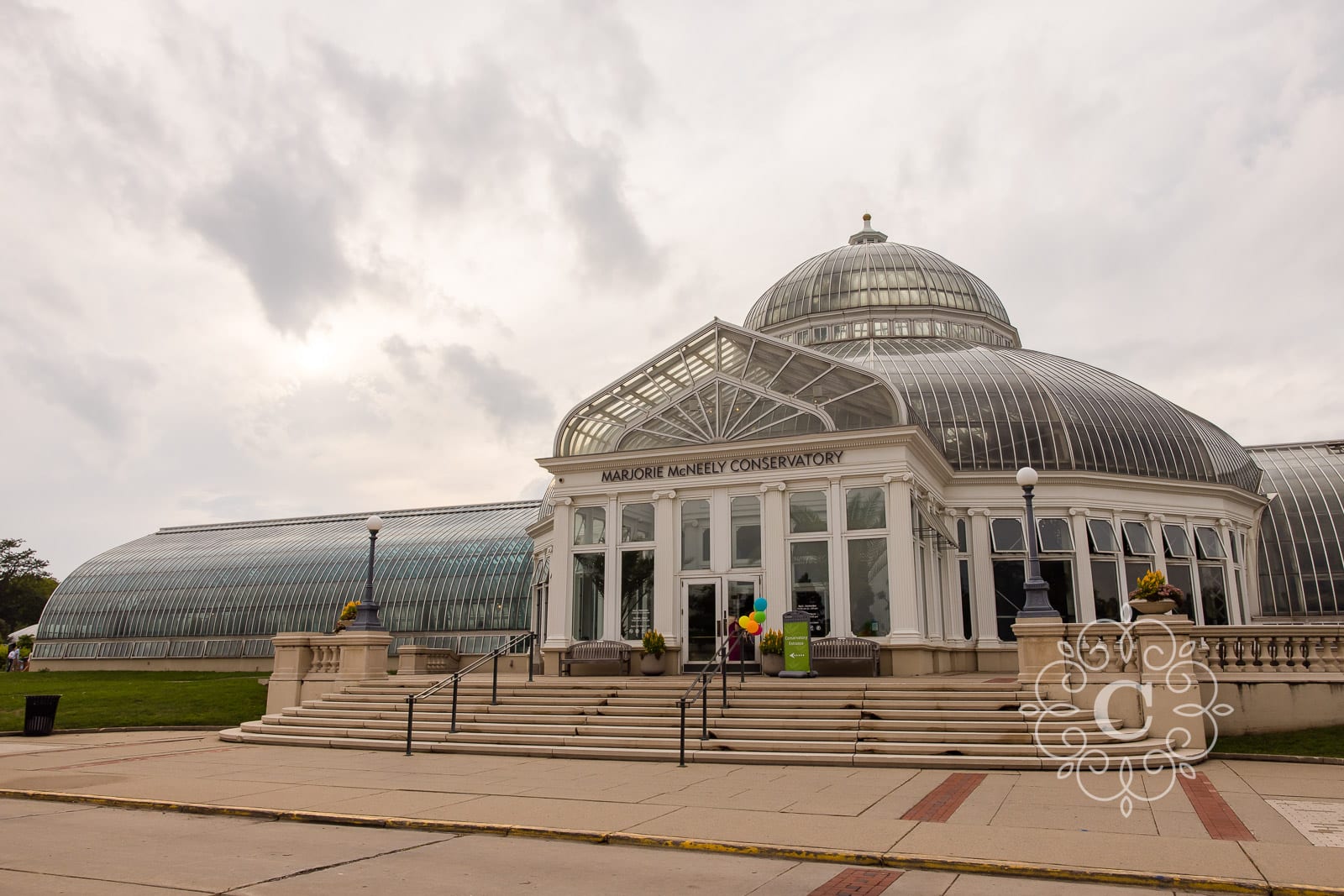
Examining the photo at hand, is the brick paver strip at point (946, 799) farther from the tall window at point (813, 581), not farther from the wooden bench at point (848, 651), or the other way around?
the tall window at point (813, 581)

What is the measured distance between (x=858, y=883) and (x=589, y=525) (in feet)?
61.8

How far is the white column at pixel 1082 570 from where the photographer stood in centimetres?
2856

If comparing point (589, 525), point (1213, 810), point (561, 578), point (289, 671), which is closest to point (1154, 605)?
point (1213, 810)

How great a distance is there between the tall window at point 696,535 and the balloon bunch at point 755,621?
2102 mm

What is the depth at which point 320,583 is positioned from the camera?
2029 inches

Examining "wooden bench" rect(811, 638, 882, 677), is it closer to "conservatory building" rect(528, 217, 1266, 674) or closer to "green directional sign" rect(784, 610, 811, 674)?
"conservatory building" rect(528, 217, 1266, 674)

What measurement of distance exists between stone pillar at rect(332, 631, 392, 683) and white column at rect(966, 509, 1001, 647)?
17.1m

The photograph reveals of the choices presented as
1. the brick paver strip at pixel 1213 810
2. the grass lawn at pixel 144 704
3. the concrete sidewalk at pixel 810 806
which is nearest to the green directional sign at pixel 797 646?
the concrete sidewalk at pixel 810 806

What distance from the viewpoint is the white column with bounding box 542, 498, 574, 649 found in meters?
25.4

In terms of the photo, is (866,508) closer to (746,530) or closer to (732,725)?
(746,530)

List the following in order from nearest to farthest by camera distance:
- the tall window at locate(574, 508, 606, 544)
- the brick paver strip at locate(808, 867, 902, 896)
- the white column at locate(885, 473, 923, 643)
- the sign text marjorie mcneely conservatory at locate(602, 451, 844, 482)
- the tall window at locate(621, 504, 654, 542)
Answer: the brick paver strip at locate(808, 867, 902, 896) → the white column at locate(885, 473, 923, 643) → the sign text marjorie mcneely conservatory at locate(602, 451, 844, 482) → the tall window at locate(621, 504, 654, 542) → the tall window at locate(574, 508, 606, 544)

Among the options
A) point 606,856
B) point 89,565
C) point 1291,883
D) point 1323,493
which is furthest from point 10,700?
point 1323,493

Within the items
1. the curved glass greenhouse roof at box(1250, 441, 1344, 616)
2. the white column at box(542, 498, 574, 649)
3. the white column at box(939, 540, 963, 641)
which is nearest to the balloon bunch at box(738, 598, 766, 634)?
the white column at box(542, 498, 574, 649)

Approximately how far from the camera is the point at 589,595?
25594mm
